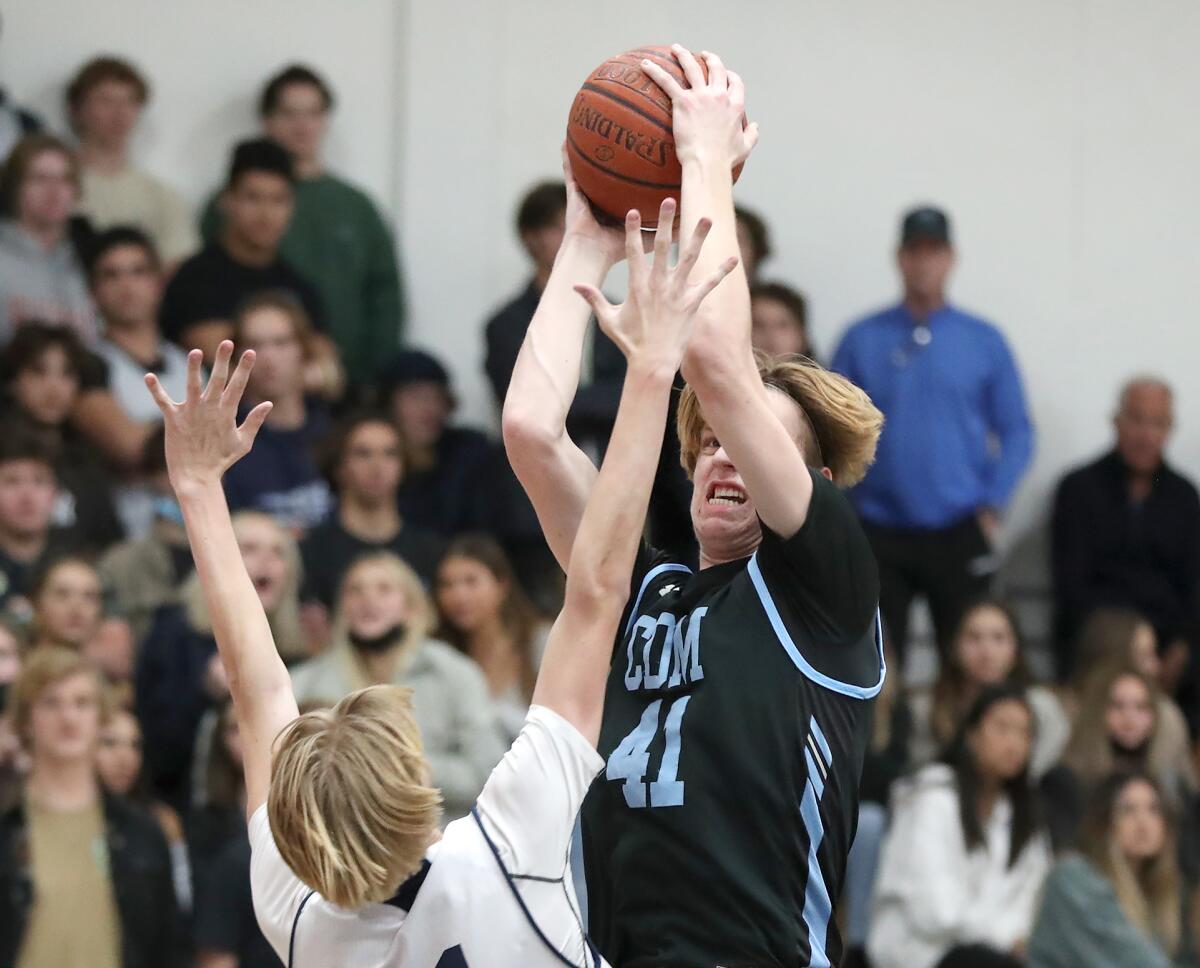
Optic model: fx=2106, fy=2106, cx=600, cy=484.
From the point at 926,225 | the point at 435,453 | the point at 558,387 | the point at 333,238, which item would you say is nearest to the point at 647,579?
the point at 558,387

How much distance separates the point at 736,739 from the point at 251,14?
699cm

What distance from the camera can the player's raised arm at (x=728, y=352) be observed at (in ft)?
9.82

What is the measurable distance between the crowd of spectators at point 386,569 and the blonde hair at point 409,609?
1 cm

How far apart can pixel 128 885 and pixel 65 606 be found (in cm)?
100

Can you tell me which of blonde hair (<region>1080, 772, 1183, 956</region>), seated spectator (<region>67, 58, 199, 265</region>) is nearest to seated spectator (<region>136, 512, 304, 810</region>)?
seated spectator (<region>67, 58, 199, 265</region>)

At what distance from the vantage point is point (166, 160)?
29.8 ft

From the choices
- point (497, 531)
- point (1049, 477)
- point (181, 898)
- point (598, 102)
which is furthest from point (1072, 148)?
point (598, 102)

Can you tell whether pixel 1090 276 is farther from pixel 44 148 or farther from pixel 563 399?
pixel 563 399

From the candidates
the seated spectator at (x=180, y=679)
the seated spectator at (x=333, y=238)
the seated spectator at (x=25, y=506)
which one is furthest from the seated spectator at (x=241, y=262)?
the seated spectator at (x=180, y=679)

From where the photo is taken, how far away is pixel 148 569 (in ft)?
22.9

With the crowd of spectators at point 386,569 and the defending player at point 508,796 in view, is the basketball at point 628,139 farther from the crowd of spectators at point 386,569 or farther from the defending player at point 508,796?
the crowd of spectators at point 386,569

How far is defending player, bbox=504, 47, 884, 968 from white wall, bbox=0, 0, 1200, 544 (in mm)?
5886

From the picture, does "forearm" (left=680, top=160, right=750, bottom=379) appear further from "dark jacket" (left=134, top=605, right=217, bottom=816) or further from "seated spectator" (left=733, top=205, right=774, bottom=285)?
"seated spectator" (left=733, top=205, right=774, bottom=285)

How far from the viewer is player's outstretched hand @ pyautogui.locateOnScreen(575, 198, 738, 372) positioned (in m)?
2.92
